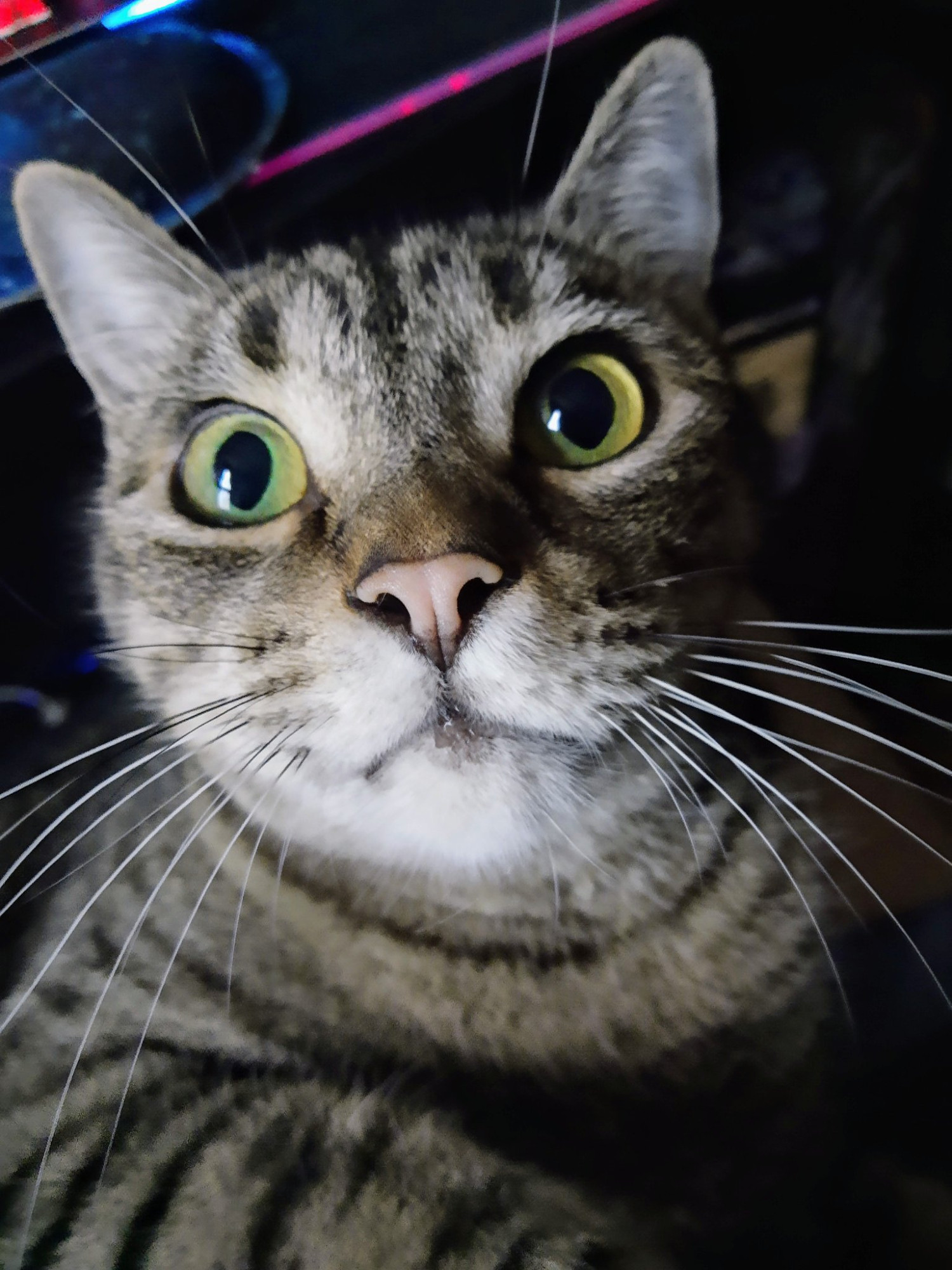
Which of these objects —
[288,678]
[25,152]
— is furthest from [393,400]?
[25,152]

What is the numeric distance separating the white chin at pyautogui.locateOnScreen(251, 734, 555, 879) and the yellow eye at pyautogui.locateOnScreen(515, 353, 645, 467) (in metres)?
0.19

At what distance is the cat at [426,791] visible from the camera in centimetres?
44

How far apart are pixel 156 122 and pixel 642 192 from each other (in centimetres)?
32

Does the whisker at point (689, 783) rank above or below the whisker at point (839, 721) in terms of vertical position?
below

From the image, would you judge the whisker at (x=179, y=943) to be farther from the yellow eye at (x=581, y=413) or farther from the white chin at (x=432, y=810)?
the yellow eye at (x=581, y=413)

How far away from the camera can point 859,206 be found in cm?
56

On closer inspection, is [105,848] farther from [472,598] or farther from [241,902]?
[472,598]

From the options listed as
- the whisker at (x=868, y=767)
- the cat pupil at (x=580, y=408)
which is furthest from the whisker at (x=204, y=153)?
the whisker at (x=868, y=767)

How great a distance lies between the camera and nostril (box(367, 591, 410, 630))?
1.35 feet

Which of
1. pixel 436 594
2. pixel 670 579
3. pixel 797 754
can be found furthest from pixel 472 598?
pixel 797 754

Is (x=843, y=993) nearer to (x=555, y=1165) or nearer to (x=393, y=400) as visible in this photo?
(x=555, y=1165)

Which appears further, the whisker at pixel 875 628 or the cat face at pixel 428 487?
the whisker at pixel 875 628

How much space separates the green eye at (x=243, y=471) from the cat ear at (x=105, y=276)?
9 cm

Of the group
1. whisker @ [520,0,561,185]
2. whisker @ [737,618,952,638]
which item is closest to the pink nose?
whisker @ [737,618,952,638]
